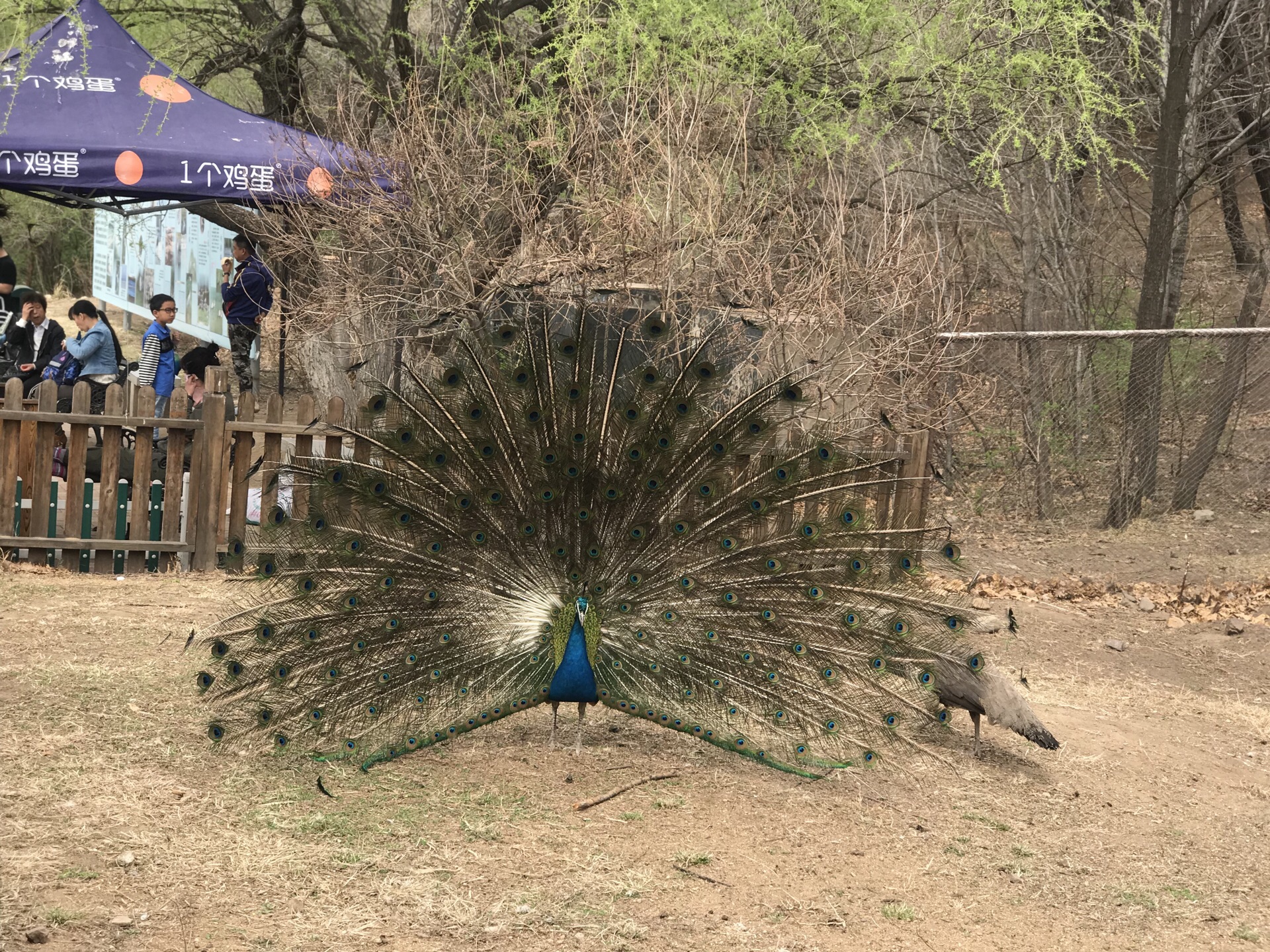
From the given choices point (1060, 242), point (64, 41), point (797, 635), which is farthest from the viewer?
point (1060, 242)

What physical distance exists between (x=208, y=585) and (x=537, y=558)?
168 inches

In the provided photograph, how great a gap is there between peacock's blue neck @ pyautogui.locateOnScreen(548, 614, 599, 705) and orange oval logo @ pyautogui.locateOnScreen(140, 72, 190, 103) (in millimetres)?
8095

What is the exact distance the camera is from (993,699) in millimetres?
5906

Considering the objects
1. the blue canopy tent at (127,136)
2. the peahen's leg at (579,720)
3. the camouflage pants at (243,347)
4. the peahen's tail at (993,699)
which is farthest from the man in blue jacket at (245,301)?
the peahen's tail at (993,699)

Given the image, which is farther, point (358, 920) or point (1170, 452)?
point (1170, 452)

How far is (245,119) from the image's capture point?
11.7m

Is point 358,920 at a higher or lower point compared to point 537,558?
lower

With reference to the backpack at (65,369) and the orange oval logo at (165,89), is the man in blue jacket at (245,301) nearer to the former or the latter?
the orange oval logo at (165,89)

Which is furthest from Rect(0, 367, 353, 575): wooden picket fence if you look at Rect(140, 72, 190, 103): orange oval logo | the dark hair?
Rect(140, 72, 190, 103): orange oval logo

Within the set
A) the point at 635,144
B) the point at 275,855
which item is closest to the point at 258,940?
the point at 275,855

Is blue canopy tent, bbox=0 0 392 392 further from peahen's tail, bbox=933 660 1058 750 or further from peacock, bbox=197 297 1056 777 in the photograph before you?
peahen's tail, bbox=933 660 1058 750

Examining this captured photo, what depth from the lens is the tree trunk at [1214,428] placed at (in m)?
14.0

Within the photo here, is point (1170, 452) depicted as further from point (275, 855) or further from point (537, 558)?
point (275, 855)

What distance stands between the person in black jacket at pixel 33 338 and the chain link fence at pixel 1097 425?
886cm
